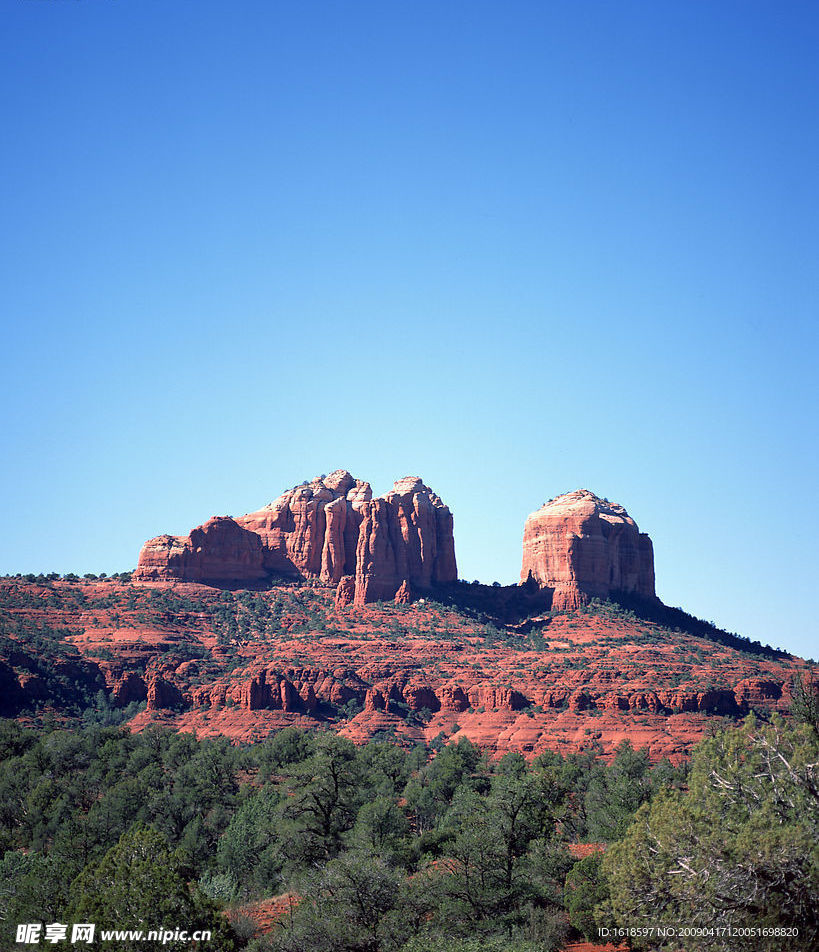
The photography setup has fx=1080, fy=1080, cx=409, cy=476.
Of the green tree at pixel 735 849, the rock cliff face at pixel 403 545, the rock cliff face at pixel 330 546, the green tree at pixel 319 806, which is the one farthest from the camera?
the rock cliff face at pixel 330 546

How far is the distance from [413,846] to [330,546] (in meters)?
83.5

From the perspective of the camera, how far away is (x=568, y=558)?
128375 millimetres

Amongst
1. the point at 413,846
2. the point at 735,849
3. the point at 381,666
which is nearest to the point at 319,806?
the point at 413,846

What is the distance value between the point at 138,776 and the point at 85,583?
67.1m

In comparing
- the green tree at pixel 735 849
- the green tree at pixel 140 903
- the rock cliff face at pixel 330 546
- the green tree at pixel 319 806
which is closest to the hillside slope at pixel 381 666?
the rock cliff face at pixel 330 546

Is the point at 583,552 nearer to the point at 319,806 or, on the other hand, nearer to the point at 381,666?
the point at 381,666

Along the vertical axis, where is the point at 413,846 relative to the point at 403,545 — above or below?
below

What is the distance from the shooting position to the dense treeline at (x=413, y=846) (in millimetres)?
27062

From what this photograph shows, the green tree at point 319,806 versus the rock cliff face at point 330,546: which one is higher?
the rock cliff face at point 330,546

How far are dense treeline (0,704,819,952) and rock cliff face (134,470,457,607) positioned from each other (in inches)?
2171

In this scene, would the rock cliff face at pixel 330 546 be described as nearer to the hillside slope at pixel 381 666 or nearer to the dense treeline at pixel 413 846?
the hillside slope at pixel 381 666

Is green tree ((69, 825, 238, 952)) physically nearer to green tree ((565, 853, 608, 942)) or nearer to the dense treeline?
the dense treeline

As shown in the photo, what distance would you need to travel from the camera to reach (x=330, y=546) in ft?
423

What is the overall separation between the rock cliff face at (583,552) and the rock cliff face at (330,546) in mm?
11148
